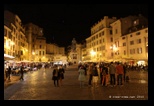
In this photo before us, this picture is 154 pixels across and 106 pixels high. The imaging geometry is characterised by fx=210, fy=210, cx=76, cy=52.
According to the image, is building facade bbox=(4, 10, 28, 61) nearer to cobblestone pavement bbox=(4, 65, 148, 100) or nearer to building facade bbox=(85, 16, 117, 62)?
building facade bbox=(85, 16, 117, 62)

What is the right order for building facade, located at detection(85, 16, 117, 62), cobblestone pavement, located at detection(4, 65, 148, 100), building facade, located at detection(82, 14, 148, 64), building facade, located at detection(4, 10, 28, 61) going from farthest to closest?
building facade, located at detection(85, 16, 117, 62)
building facade, located at detection(82, 14, 148, 64)
building facade, located at detection(4, 10, 28, 61)
cobblestone pavement, located at detection(4, 65, 148, 100)

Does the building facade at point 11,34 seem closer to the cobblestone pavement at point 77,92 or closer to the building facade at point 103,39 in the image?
the building facade at point 103,39

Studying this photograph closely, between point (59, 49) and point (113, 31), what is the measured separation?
76052 millimetres

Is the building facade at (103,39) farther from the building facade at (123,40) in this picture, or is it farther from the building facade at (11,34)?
the building facade at (11,34)

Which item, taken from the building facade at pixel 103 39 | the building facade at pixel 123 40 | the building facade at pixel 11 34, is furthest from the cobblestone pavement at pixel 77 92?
the building facade at pixel 103 39

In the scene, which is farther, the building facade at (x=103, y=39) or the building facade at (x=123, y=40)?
the building facade at (x=103, y=39)

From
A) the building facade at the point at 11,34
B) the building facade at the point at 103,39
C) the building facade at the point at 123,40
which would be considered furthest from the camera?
the building facade at the point at 103,39

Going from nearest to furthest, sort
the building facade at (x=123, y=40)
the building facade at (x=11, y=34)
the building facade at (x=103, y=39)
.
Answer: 1. the building facade at (x=11, y=34)
2. the building facade at (x=123, y=40)
3. the building facade at (x=103, y=39)

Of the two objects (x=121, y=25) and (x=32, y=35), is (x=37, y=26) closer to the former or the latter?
(x=32, y=35)

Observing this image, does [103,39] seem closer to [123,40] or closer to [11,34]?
[123,40]

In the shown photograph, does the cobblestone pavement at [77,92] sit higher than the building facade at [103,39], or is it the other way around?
the building facade at [103,39]

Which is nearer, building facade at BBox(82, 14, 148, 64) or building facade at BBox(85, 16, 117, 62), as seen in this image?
building facade at BBox(82, 14, 148, 64)

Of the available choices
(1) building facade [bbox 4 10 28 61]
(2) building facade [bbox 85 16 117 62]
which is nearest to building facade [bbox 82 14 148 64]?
(2) building facade [bbox 85 16 117 62]
